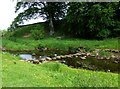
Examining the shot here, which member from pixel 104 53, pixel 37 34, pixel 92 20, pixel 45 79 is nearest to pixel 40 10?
pixel 37 34

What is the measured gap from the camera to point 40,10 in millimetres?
58312

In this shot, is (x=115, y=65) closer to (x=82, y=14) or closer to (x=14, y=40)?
(x=82, y=14)

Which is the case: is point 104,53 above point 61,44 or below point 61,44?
above

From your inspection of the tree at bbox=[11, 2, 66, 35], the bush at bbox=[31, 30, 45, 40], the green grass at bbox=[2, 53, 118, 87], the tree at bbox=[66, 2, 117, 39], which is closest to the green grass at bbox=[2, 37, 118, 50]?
the tree at bbox=[66, 2, 117, 39]

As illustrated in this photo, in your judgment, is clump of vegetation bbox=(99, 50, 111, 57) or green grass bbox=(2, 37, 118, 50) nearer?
clump of vegetation bbox=(99, 50, 111, 57)

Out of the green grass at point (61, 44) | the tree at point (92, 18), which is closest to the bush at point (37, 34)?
the green grass at point (61, 44)

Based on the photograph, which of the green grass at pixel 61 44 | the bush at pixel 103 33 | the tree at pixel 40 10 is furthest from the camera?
the tree at pixel 40 10

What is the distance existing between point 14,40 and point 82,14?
1057cm

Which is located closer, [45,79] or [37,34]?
[45,79]

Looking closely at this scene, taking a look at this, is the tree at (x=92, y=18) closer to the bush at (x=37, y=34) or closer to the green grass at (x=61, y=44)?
the green grass at (x=61, y=44)

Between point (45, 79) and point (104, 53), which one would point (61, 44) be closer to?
point (104, 53)

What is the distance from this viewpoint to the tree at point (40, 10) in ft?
189

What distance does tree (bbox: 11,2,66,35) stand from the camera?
57.6 metres

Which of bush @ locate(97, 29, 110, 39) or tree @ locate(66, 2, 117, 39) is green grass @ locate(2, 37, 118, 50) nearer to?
bush @ locate(97, 29, 110, 39)
